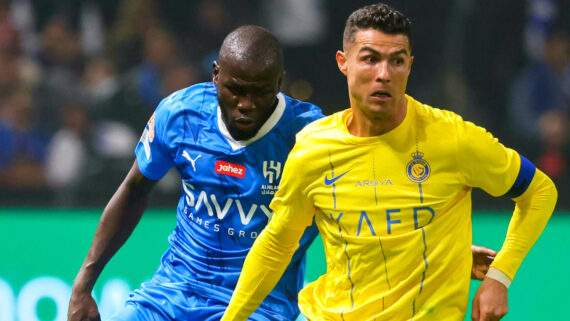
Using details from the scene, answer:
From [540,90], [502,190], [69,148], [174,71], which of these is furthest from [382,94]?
[69,148]

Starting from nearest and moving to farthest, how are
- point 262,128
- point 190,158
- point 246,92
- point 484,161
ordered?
point 484,161 < point 246,92 < point 262,128 < point 190,158

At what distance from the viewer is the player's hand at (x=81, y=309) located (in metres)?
4.05

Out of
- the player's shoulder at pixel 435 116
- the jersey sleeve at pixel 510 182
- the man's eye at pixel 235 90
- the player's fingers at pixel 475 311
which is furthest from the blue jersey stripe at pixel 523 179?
the man's eye at pixel 235 90

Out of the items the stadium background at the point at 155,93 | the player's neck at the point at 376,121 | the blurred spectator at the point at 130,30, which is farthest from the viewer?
the blurred spectator at the point at 130,30

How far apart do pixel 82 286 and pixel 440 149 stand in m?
1.66

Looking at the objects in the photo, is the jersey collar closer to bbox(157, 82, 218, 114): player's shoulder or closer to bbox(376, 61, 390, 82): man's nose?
bbox(157, 82, 218, 114): player's shoulder

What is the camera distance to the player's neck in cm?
335

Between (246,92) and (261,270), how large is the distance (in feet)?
2.36

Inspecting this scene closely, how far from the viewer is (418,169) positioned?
3.33m

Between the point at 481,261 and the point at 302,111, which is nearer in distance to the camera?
the point at 481,261

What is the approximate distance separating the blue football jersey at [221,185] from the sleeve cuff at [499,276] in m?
0.89

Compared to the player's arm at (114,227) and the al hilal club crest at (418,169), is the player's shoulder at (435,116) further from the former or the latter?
the player's arm at (114,227)

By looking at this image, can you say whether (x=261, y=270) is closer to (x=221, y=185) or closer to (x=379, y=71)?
(x=221, y=185)

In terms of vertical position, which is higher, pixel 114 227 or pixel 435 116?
pixel 435 116
